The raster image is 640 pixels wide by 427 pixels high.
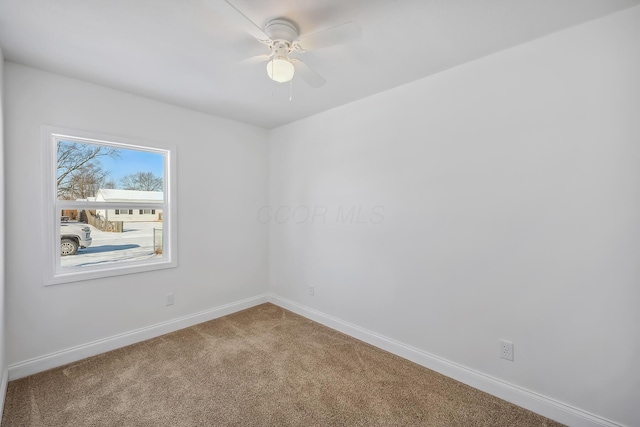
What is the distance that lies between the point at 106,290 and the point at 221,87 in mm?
2152

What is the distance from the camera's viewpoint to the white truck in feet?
7.81

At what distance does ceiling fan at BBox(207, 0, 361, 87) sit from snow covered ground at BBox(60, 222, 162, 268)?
207 centimetres

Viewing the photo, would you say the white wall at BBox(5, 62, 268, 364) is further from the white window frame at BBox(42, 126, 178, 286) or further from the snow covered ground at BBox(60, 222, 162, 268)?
the snow covered ground at BBox(60, 222, 162, 268)

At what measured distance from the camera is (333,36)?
1.47m

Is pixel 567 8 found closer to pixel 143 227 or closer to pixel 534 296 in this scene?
pixel 534 296

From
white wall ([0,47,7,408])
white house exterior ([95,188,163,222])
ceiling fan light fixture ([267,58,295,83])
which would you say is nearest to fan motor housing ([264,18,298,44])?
ceiling fan light fixture ([267,58,295,83])


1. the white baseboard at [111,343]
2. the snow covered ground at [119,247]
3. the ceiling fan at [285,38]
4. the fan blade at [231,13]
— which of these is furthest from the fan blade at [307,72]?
the white baseboard at [111,343]

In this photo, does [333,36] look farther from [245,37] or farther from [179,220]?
[179,220]

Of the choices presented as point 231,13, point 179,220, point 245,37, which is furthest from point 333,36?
point 179,220


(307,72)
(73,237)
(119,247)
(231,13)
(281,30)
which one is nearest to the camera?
(231,13)

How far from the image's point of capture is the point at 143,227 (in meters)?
2.88

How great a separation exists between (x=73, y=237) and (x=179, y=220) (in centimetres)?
88

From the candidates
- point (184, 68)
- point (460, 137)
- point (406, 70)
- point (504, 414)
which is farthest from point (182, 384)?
point (406, 70)

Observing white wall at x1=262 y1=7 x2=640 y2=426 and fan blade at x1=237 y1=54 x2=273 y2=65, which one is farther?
fan blade at x1=237 y1=54 x2=273 y2=65
